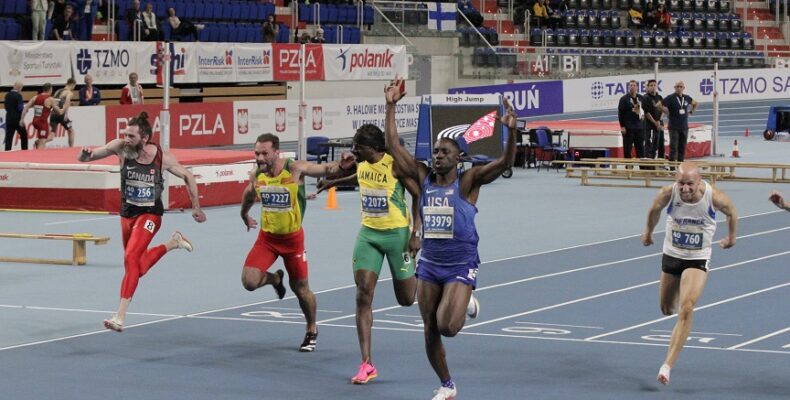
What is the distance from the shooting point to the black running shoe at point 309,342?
40.0 feet

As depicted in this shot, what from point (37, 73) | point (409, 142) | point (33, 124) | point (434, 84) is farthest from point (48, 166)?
point (434, 84)

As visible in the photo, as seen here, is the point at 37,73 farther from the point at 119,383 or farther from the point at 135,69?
the point at 119,383

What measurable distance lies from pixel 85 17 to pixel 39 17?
4.49 ft

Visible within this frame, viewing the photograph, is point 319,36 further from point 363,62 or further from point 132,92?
point 132,92

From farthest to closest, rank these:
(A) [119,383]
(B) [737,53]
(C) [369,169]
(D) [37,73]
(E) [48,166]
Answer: (B) [737,53] → (D) [37,73] → (E) [48,166] → (C) [369,169] → (A) [119,383]

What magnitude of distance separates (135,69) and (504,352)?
81.6ft

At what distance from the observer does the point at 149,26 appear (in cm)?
3653

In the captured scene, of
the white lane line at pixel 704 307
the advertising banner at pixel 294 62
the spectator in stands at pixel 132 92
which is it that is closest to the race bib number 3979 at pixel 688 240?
the white lane line at pixel 704 307

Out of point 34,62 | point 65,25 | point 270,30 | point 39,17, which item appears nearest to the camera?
point 34,62

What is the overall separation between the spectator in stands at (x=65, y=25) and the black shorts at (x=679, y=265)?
25018 mm

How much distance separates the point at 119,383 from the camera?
35.4ft

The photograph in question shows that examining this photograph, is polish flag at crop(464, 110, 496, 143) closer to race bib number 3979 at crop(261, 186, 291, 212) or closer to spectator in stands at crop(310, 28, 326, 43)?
race bib number 3979 at crop(261, 186, 291, 212)

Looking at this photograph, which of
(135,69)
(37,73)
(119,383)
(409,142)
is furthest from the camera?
(409,142)

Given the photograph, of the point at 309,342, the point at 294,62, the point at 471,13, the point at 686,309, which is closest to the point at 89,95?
the point at 294,62
